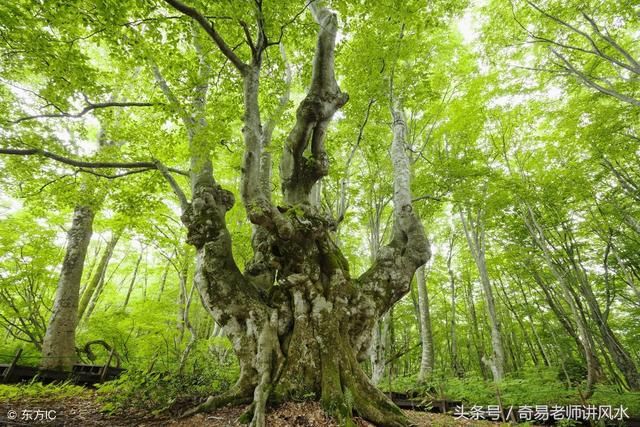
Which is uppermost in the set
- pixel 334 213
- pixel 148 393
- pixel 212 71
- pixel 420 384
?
pixel 212 71

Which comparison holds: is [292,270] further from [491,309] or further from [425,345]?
[491,309]

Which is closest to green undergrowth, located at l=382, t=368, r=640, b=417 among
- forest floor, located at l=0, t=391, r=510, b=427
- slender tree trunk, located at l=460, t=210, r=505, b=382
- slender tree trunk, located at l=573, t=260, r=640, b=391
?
slender tree trunk, located at l=460, t=210, r=505, b=382

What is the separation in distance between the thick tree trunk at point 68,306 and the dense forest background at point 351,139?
0.83 m

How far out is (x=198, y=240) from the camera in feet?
13.6

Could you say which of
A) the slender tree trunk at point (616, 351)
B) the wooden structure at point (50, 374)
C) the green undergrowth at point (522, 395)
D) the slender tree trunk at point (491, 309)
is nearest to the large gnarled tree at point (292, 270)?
the green undergrowth at point (522, 395)

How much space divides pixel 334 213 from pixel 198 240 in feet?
17.6

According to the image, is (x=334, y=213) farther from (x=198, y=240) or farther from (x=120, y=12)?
(x=120, y=12)

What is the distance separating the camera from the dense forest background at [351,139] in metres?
4.33

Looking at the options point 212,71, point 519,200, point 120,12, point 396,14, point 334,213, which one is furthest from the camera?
point 334,213

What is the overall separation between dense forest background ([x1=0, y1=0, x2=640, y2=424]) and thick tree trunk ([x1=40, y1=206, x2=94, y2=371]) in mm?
835

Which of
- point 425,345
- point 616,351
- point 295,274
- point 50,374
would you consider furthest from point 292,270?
point 616,351

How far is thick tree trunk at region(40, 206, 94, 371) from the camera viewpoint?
19.4ft

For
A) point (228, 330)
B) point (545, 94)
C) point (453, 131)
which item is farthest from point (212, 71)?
point (545, 94)

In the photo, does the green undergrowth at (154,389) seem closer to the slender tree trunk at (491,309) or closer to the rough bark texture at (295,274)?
the rough bark texture at (295,274)
